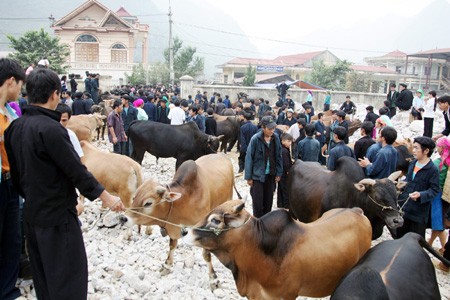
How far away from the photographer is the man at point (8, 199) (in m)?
3.70

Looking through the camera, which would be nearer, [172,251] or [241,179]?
[172,251]

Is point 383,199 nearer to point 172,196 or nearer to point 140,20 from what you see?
point 172,196

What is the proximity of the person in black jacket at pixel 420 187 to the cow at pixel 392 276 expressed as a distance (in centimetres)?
177

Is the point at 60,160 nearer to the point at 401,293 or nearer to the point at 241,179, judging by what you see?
the point at 401,293

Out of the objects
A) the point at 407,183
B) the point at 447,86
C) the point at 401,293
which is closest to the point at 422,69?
the point at 447,86

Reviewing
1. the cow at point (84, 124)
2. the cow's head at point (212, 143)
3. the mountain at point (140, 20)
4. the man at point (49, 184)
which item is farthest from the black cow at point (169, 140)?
the mountain at point (140, 20)

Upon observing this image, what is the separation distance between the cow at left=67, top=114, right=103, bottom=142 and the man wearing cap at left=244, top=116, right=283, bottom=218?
5627 mm

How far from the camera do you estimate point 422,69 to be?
160 ft

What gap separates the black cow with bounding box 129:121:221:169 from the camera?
1079cm

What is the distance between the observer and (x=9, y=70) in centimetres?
366

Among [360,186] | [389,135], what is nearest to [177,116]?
[389,135]

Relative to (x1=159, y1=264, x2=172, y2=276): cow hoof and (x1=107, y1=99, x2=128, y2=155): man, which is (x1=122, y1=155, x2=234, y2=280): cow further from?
(x1=107, y1=99, x2=128, y2=155): man

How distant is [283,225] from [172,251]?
2.24m

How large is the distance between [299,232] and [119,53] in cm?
4310
